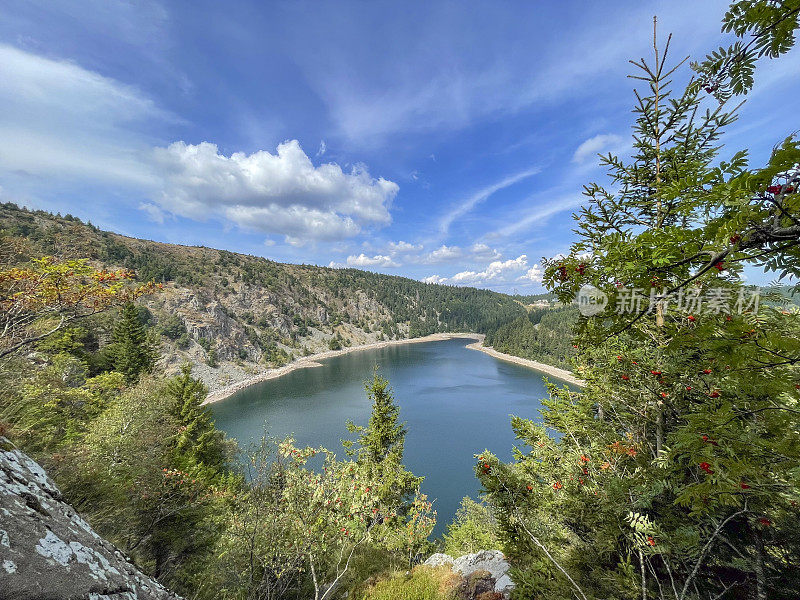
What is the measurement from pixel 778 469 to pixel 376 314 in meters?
168

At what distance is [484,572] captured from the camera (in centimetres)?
829

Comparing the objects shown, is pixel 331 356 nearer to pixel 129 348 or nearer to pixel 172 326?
pixel 172 326

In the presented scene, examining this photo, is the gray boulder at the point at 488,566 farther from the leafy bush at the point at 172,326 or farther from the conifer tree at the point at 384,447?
the leafy bush at the point at 172,326

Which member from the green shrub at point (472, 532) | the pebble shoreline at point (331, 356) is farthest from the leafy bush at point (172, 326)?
the green shrub at point (472, 532)

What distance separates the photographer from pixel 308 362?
103 m

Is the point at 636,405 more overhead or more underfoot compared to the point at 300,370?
more overhead

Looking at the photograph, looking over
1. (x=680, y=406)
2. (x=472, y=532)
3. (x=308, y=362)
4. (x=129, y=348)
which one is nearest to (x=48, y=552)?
(x=680, y=406)

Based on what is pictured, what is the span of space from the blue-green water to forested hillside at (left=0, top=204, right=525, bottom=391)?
20425mm

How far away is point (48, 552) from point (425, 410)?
51185 mm

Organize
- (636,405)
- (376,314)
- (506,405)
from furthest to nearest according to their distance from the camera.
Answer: (376,314) → (506,405) → (636,405)

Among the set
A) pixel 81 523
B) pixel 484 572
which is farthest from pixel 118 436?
pixel 484 572

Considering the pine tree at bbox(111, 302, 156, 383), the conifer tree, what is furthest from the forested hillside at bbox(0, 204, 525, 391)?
the conifer tree

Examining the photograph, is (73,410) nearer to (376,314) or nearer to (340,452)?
(340,452)

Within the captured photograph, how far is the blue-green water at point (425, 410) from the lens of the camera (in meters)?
32.3
